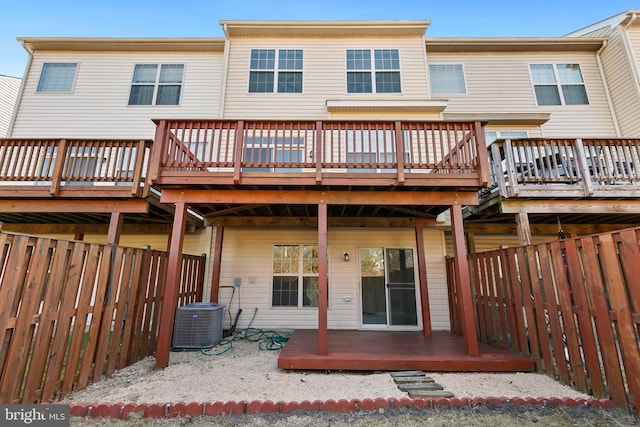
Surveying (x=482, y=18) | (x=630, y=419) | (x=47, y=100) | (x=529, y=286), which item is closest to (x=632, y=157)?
(x=529, y=286)

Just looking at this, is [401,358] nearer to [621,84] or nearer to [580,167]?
[580,167]

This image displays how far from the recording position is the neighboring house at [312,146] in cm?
471

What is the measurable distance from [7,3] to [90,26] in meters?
3.04

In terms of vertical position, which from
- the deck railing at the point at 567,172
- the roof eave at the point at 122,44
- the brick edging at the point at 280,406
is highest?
the roof eave at the point at 122,44

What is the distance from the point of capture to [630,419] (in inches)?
104

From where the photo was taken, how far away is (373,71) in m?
8.16

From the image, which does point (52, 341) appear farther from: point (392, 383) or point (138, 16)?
point (138, 16)

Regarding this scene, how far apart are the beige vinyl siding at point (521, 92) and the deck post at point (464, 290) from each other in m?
5.04

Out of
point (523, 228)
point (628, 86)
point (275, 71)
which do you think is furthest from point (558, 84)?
point (275, 71)

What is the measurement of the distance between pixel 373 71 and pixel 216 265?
6837mm

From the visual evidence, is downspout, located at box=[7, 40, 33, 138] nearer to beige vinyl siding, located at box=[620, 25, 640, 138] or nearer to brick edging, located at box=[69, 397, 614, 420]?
brick edging, located at box=[69, 397, 614, 420]

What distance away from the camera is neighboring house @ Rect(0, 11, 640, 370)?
4715 mm

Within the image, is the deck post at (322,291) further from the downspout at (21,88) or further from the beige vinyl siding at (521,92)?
the downspout at (21,88)

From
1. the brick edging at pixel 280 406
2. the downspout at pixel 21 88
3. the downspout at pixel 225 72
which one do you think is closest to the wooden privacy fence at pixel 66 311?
the brick edging at pixel 280 406
